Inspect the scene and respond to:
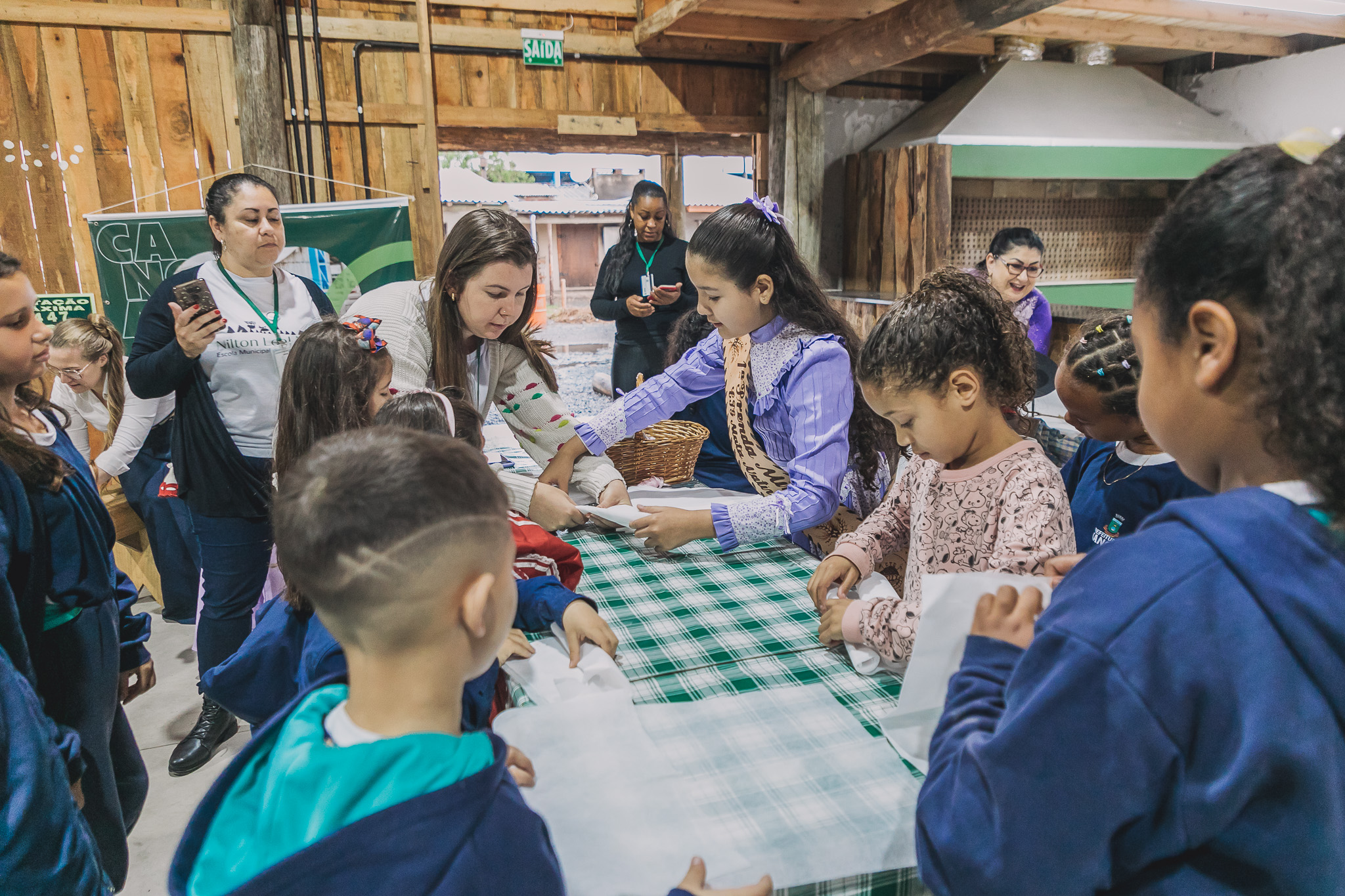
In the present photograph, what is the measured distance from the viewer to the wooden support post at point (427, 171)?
502cm

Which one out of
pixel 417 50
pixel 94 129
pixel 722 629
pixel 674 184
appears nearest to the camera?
pixel 722 629

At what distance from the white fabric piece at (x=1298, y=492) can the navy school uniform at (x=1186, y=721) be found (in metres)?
0.01

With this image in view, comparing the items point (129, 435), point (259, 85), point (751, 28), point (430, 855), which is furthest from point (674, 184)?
point (430, 855)

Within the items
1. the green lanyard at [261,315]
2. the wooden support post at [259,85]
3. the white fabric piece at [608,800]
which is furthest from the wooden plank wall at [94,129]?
the white fabric piece at [608,800]

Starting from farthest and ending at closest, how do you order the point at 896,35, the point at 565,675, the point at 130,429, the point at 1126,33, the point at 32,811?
the point at 1126,33 < the point at 896,35 < the point at 130,429 < the point at 565,675 < the point at 32,811

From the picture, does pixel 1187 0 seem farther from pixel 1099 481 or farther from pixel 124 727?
pixel 124 727

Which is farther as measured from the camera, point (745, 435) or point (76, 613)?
point (745, 435)

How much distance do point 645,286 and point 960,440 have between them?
3.55 meters

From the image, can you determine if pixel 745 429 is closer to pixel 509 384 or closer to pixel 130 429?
pixel 509 384

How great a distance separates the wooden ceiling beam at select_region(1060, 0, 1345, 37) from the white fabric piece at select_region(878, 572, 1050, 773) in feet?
16.7

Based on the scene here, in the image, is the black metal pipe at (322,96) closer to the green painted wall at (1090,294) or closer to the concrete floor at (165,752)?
the concrete floor at (165,752)

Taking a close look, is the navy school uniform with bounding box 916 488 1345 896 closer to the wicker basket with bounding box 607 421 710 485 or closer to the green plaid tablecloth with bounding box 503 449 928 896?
the green plaid tablecloth with bounding box 503 449 928 896

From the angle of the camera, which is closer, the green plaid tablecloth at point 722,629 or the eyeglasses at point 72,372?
the green plaid tablecloth at point 722,629

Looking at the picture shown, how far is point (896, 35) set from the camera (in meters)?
4.53
